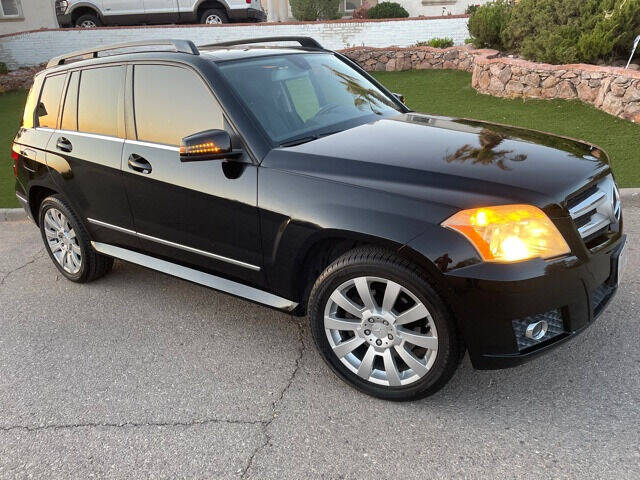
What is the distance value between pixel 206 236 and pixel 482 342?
1.67 metres

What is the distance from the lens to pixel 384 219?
257cm

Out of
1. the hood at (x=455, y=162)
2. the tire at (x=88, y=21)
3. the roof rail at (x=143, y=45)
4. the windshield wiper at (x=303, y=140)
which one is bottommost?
the hood at (x=455, y=162)

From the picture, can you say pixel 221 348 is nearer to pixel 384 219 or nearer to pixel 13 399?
pixel 13 399

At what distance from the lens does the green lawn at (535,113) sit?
6.55 m

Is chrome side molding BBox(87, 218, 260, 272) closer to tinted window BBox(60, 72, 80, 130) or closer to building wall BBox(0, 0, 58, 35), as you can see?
tinted window BBox(60, 72, 80, 130)

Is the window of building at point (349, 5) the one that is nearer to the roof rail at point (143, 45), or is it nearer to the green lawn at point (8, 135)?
the green lawn at point (8, 135)

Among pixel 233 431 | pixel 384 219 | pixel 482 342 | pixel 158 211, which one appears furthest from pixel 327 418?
pixel 158 211

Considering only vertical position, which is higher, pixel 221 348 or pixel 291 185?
pixel 291 185

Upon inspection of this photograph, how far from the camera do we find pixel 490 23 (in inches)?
430

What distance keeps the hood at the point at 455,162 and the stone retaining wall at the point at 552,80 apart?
5.41 m

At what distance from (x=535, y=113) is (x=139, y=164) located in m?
6.67

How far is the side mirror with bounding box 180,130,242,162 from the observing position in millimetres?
2949


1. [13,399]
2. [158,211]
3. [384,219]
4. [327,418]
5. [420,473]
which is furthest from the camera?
[158,211]

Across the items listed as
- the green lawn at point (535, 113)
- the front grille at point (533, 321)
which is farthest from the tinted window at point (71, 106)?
the green lawn at point (535, 113)
